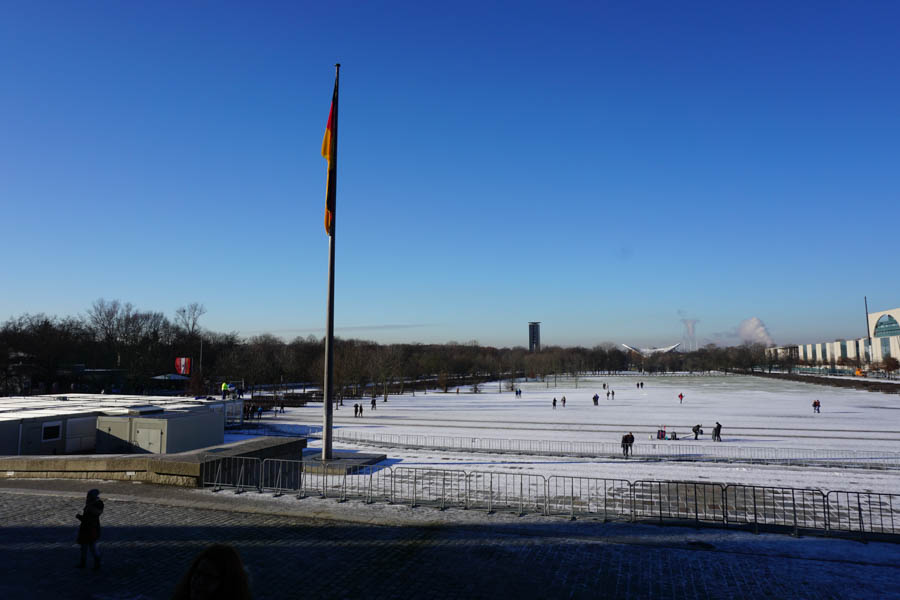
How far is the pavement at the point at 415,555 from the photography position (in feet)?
23.4

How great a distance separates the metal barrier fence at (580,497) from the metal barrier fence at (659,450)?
20.0 ft

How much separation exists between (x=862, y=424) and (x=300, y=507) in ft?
131

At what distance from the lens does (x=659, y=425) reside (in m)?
35.6

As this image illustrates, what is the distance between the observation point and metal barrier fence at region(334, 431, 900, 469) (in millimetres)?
22203

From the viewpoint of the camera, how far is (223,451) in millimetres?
14383

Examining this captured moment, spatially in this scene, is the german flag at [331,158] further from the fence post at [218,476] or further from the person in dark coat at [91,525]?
the person in dark coat at [91,525]

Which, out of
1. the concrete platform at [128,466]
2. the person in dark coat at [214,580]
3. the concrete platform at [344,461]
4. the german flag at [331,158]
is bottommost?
the concrete platform at [344,461]

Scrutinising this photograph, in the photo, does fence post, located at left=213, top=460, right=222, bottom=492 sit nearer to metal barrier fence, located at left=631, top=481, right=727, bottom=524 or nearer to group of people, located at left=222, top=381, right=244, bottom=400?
metal barrier fence, located at left=631, top=481, right=727, bottom=524

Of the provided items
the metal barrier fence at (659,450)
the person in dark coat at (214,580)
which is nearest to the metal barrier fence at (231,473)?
the person in dark coat at (214,580)

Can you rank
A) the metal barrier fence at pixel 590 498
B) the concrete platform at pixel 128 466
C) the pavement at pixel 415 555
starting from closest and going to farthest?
the pavement at pixel 415 555, the concrete platform at pixel 128 466, the metal barrier fence at pixel 590 498

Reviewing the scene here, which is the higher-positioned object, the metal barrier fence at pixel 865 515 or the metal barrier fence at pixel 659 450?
the metal barrier fence at pixel 865 515

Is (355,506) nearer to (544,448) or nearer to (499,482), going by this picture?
(499,482)

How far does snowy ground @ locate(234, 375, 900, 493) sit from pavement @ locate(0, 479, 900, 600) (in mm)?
A: 10043

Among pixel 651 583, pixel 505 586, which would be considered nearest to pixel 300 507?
pixel 505 586
